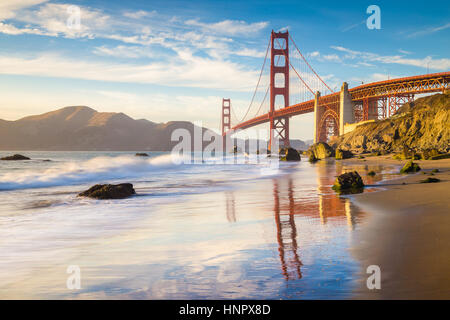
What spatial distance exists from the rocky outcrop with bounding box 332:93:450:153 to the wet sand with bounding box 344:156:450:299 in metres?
25.0

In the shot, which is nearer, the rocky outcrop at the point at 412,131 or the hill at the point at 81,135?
the rocky outcrop at the point at 412,131

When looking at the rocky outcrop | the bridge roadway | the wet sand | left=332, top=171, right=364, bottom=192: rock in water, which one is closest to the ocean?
the wet sand

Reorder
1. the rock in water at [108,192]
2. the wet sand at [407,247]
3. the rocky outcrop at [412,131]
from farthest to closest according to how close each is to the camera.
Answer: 1. the rocky outcrop at [412,131]
2. the rock in water at [108,192]
3. the wet sand at [407,247]

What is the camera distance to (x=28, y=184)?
1631 centimetres

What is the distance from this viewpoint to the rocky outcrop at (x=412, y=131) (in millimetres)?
30344

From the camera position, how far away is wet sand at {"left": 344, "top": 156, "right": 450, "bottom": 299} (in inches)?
105

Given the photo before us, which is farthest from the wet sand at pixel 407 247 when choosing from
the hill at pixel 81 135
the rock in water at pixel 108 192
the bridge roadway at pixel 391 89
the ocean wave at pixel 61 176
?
the hill at pixel 81 135

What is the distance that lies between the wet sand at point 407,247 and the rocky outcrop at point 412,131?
82.0 ft

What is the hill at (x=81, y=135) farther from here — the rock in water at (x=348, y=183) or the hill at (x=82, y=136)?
the rock in water at (x=348, y=183)

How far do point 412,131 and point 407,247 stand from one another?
119 feet

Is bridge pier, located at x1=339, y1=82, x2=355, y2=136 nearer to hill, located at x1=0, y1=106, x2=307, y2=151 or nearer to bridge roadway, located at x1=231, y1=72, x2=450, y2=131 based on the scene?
bridge roadway, located at x1=231, y1=72, x2=450, y2=131

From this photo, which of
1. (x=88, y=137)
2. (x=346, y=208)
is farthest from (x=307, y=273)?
(x=88, y=137)

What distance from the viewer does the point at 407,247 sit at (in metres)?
3.80
